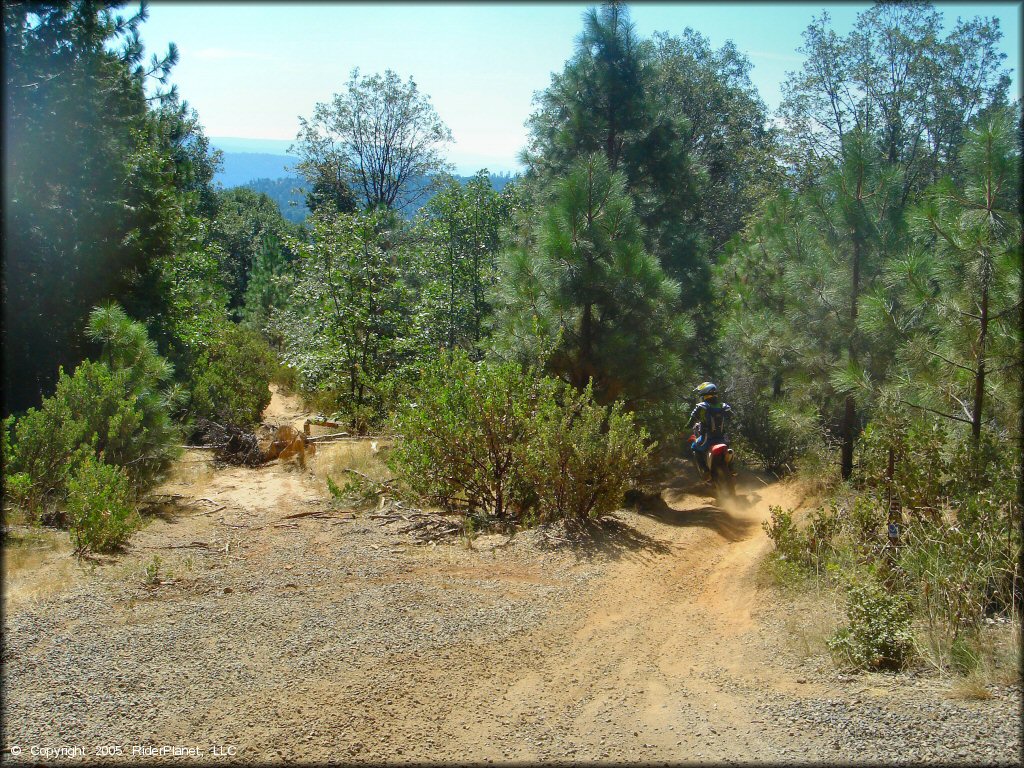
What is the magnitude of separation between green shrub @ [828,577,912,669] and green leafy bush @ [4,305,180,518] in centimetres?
616

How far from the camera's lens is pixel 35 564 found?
6.07m

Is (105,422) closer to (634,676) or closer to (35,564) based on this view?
(35,564)

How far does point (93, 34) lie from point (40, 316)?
374cm

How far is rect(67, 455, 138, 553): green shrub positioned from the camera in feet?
20.5

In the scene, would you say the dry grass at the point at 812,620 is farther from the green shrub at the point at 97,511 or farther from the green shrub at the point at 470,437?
the green shrub at the point at 97,511

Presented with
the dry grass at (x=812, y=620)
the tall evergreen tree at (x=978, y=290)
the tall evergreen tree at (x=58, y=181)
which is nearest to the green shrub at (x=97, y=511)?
the tall evergreen tree at (x=58, y=181)

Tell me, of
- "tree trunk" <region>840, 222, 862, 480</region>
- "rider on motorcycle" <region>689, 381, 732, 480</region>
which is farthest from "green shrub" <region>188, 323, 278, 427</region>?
"tree trunk" <region>840, 222, 862, 480</region>

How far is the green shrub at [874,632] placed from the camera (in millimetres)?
4441

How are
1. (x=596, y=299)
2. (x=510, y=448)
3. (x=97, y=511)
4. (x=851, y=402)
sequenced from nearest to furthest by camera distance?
(x=97, y=511), (x=510, y=448), (x=851, y=402), (x=596, y=299)

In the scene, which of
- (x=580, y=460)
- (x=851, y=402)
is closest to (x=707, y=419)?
(x=851, y=402)

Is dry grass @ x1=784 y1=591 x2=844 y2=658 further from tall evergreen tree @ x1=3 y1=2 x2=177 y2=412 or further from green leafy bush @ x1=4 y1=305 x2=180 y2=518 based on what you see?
tall evergreen tree @ x1=3 y1=2 x2=177 y2=412

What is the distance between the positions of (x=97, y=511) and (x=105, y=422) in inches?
97.8

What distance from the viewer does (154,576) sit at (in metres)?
5.82

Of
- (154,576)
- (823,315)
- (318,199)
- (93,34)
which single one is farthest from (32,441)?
(318,199)
